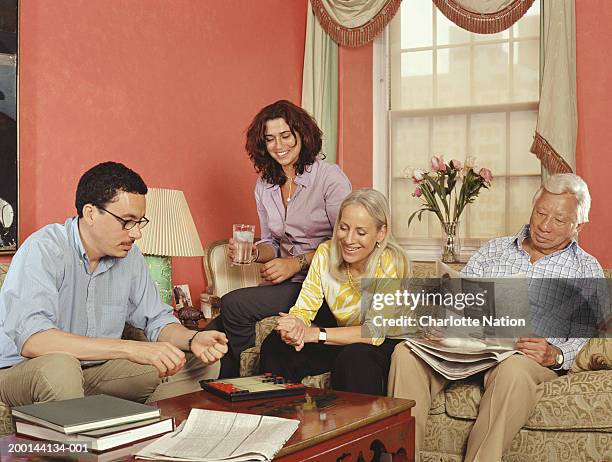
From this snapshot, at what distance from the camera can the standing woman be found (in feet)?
10.7

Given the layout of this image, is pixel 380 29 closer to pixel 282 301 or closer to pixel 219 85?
pixel 219 85

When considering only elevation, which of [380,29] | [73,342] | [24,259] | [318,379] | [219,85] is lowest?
[318,379]

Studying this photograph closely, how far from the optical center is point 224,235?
4.25 m

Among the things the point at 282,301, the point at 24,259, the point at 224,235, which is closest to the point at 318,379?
the point at 282,301

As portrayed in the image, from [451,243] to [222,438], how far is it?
9.13ft

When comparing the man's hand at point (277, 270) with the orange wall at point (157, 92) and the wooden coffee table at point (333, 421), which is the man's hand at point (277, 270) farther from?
the wooden coffee table at point (333, 421)

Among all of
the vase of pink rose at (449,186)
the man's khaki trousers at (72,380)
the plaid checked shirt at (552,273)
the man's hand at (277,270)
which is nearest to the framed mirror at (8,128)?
the man's khaki trousers at (72,380)

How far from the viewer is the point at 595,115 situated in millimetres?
4133

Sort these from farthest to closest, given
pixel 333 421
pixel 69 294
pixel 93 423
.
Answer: pixel 69 294
pixel 333 421
pixel 93 423

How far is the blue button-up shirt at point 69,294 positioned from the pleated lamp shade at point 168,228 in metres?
0.51

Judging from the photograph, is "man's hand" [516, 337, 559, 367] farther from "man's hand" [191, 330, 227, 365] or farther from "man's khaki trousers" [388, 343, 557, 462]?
"man's hand" [191, 330, 227, 365]

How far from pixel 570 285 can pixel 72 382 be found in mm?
1877

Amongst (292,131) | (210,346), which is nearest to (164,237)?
(292,131)

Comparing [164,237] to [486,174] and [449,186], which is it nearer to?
[449,186]
